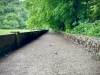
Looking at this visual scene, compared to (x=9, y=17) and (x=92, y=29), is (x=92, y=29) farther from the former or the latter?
(x=9, y=17)

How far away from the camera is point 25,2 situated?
78.7 ft

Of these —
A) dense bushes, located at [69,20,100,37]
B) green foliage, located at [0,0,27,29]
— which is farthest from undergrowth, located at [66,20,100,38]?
green foliage, located at [0,0,27,29]

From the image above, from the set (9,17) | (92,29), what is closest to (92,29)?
(92,29)

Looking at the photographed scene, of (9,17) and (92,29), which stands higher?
(9,17)

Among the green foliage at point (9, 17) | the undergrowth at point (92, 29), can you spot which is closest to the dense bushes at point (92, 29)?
the undergrowth at point (92, 29)

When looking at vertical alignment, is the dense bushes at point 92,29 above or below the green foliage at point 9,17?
below

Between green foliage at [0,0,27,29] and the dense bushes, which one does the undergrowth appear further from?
green foliage at [0,0,27,29]

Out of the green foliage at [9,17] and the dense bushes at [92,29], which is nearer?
the dense bushes at [92,29]

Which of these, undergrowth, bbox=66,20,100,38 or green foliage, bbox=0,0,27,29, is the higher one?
green foliage, bbox=0,0,27,29

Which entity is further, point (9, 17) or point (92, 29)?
point (9, 17)

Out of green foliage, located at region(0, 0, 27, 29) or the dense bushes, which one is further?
green foliage, located at region(0, 0, 27, 29)

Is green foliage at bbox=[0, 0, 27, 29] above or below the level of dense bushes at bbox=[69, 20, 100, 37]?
above

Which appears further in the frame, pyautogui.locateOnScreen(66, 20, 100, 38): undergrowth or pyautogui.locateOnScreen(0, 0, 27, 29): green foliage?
pyautogui.locateOnScreen(0, 0, 27, 29): green foliage

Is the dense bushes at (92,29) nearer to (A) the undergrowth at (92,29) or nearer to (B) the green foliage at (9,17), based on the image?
(A) the undergrowth at (92,29)
